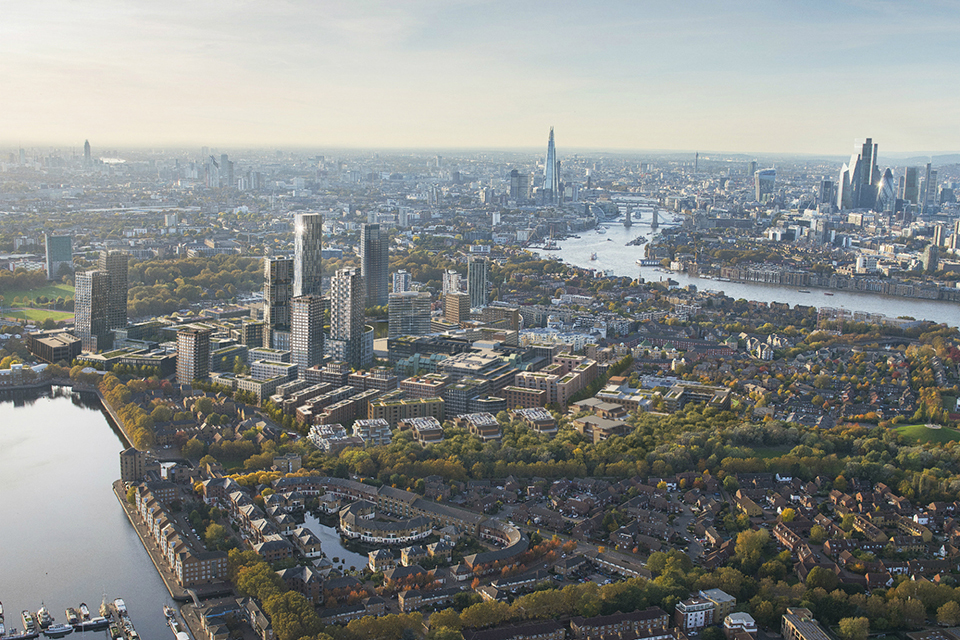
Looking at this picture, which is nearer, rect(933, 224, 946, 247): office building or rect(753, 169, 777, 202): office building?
rect(933, 224, 946, 247): office building

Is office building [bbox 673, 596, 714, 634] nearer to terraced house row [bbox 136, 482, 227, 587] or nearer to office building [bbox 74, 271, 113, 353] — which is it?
terraced house row [bbox 136, 482, 227, 587]

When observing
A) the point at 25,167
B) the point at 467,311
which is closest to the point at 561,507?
the point at 467,311

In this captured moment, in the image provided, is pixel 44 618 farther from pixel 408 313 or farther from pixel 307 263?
pixel 307 263

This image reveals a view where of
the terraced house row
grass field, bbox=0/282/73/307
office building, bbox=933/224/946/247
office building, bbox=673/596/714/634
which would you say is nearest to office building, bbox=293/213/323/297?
grass field, bbox=0/282/73/307

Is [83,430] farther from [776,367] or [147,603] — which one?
[776,367]

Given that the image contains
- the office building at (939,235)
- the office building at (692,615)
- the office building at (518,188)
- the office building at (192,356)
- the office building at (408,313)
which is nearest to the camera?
the office building at (692,615)

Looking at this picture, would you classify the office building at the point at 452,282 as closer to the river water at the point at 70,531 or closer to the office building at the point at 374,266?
the office building at the point at 374,266

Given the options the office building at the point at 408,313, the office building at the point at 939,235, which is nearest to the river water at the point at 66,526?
the office building at the point at 408,313
